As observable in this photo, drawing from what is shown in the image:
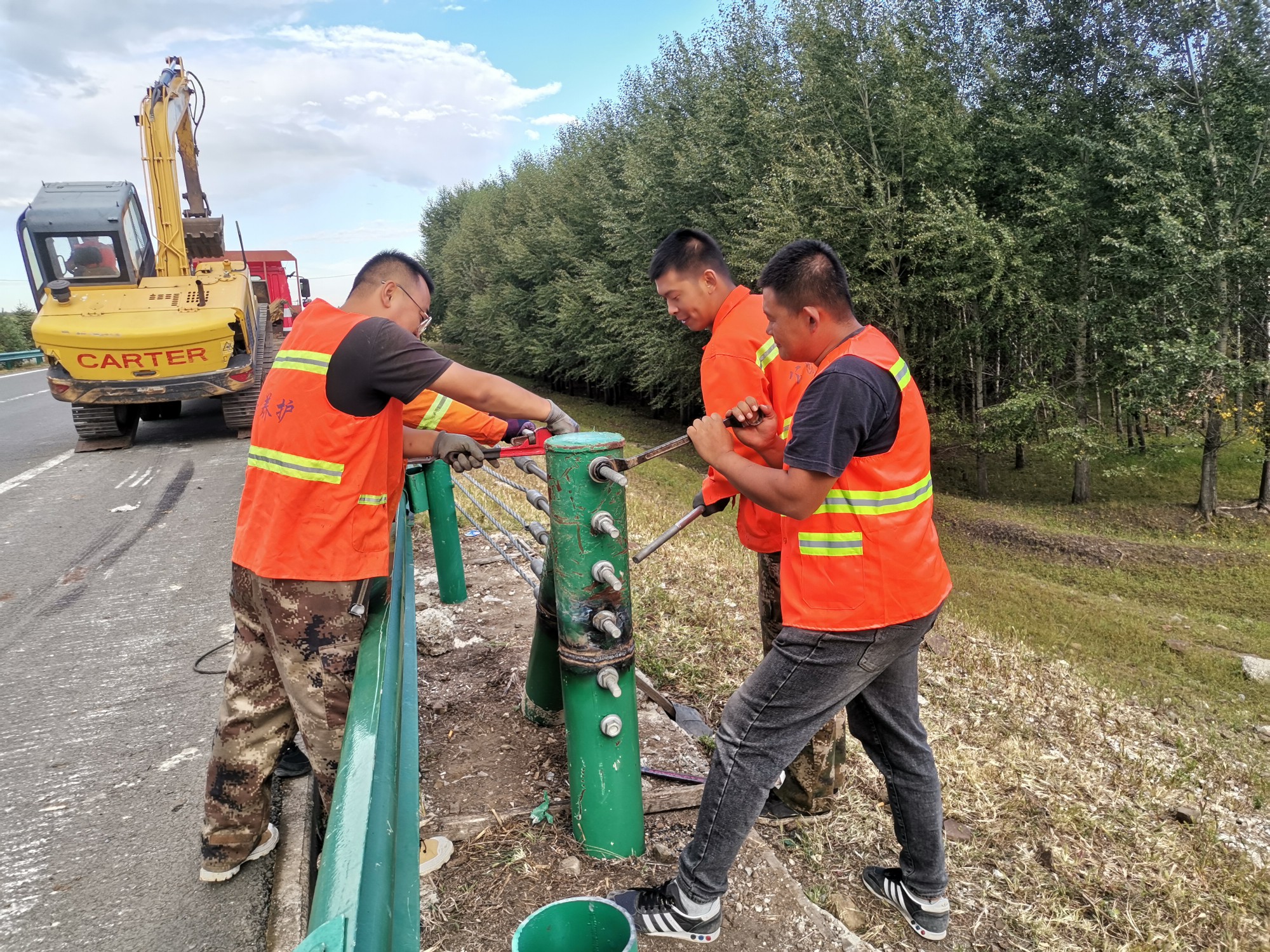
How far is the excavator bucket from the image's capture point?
13875mm

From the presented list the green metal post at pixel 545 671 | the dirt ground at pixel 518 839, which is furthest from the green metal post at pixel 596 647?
the green metal post at pixel 545 671

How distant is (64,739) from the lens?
141 inches

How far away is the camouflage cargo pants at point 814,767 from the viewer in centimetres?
288

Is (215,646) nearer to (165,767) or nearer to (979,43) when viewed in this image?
(165,767)

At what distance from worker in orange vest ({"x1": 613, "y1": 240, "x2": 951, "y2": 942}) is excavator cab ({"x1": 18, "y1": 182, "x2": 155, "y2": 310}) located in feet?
41.1

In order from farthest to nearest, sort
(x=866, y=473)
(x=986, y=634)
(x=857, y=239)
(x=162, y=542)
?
(x=857, y=239) < (x=986, y=634) < (x=162, y=542) < (x=866, y=473)

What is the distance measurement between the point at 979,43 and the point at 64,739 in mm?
20554

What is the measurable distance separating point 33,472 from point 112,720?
753 centimetres

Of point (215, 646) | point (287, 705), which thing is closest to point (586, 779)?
point (287, 705)

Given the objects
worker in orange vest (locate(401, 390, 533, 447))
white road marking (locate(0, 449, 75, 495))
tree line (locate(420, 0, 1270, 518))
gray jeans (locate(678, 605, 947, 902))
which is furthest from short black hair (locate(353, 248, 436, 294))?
tree line (locate(420, 0, 1270, 518))

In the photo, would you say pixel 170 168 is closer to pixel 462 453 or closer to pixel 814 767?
pixel 462 453

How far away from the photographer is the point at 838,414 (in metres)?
2.07

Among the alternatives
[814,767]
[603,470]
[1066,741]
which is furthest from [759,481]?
[1066,741]

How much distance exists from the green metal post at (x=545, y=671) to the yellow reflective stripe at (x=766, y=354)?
106cm
